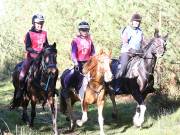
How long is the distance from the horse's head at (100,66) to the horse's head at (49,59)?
2.61 feet

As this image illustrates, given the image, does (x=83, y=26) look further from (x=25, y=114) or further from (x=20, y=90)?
(x=25, y=114)

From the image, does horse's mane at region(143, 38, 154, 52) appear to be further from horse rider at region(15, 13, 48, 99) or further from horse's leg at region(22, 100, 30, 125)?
horse's leg at region(22, 100, 30, 125)

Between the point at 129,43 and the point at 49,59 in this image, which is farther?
the point at 129,43

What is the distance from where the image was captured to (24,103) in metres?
12.3

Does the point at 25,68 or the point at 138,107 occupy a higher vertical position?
the point at 25,68

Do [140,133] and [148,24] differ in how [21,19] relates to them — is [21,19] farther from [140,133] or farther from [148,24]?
[140,133]

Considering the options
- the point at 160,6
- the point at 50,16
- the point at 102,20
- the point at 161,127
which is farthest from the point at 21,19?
the point at 161,127

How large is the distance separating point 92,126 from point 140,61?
2266 mm

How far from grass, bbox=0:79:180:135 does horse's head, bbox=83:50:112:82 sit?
5.37 ft

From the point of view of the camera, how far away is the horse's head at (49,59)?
10.3m

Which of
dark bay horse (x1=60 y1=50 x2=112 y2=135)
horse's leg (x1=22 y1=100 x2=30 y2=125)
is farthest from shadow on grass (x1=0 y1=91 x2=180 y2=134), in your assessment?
dark bay horse (x1=60 y1=50 x2=112 y2=135)

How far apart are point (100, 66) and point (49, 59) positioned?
4.02 ft

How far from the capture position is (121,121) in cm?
1321

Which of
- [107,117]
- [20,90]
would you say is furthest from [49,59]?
[107,117]
